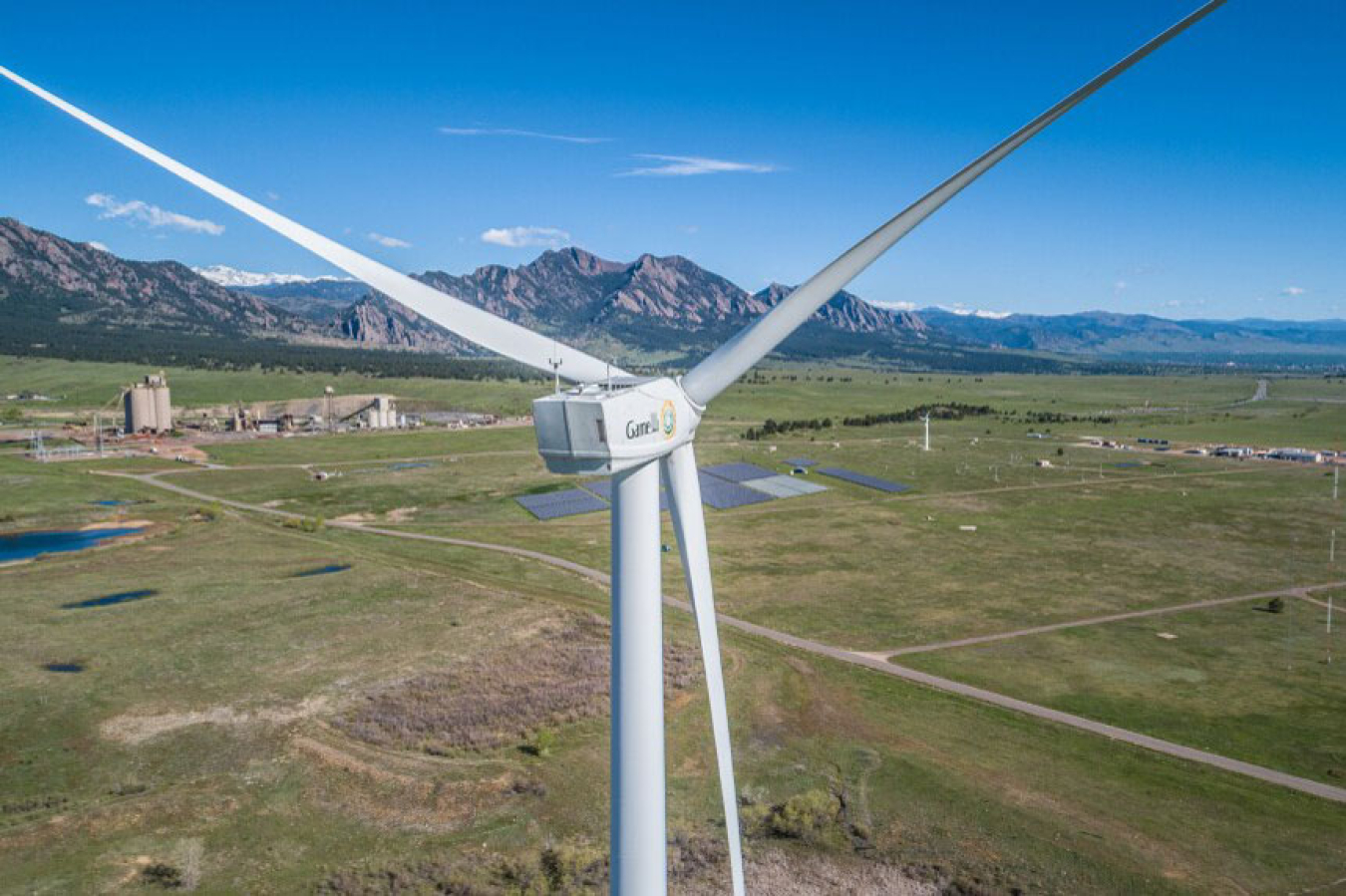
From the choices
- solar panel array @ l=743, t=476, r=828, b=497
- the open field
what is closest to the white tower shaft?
the open field

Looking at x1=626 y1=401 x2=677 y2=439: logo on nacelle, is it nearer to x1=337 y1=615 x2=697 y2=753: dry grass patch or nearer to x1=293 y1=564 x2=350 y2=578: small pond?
x1=337 y1=615 x2=697 y2=753: dry grass patch

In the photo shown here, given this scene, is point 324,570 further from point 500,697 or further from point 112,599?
point 500,697

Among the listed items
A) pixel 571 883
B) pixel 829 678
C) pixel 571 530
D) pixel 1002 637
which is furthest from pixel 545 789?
pixel 571 530

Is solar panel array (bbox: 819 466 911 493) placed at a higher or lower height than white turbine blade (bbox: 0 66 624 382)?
lower

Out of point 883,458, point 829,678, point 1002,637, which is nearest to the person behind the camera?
point 829,678

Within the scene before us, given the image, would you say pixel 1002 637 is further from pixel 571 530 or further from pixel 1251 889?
pixel 571 530

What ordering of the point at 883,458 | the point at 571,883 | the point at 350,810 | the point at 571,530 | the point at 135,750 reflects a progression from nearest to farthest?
the point at 571,883
the point at 350,810
the point at 135,750
the point at 571,530
the point at 883,458
